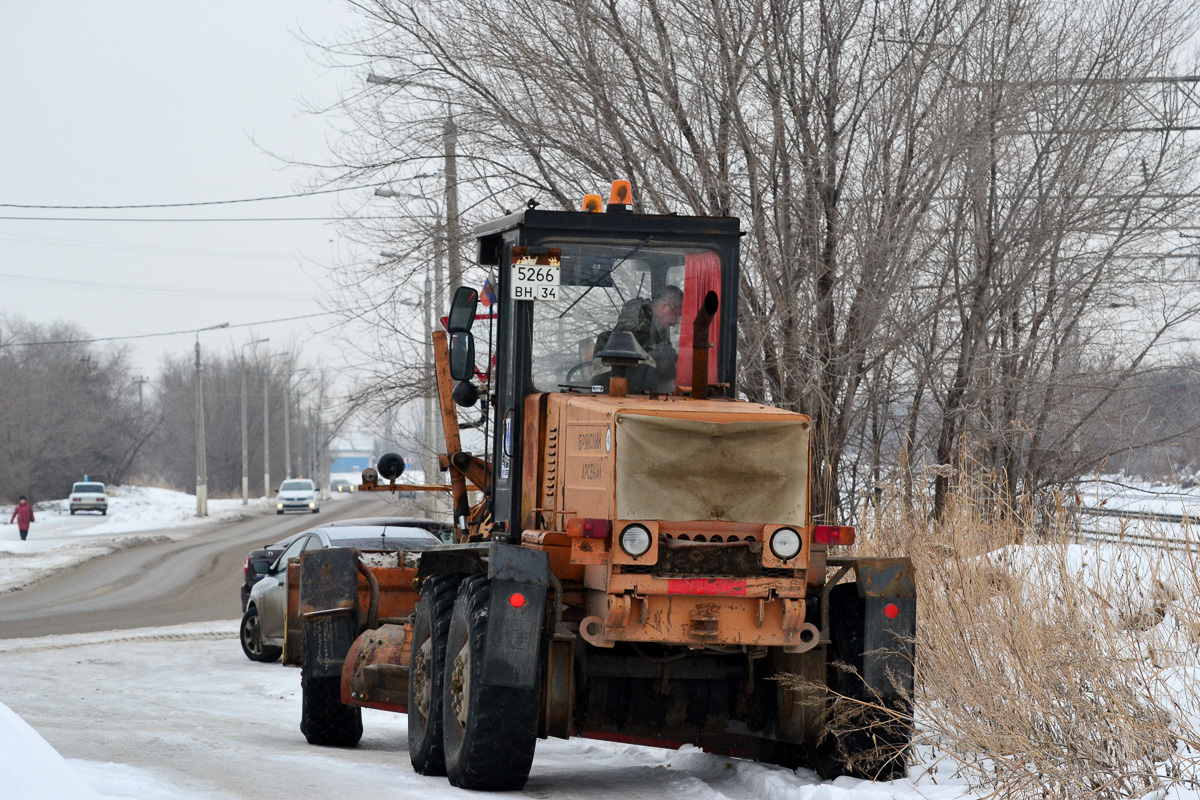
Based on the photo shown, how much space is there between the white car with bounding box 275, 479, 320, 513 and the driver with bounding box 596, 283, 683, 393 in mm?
53127

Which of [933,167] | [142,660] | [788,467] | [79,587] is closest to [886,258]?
[933,167]

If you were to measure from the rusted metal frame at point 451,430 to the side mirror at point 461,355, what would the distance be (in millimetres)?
1174

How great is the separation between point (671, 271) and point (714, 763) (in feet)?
10.0

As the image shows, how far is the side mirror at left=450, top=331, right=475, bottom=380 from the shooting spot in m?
7.96

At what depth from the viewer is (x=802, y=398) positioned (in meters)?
A: 13.8

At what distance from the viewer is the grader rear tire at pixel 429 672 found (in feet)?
25.3

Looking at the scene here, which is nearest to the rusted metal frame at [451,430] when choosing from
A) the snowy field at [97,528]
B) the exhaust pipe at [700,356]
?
the exhaust pipe at [700,356]

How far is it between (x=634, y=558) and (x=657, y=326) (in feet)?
5.71

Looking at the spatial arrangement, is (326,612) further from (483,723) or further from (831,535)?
(831,535)

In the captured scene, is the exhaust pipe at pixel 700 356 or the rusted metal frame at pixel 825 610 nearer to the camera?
the rusted metal frame at pixel 825 610

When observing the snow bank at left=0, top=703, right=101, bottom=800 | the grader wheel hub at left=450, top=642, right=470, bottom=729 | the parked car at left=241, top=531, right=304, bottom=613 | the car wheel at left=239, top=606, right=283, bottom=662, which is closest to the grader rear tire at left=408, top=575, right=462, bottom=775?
the grader wheel hub at left=450, top=642, right=470, bottom=729

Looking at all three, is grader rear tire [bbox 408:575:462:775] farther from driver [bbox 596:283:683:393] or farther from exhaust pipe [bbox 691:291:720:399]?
exhaust pipe [bbox 691:291:720:399]

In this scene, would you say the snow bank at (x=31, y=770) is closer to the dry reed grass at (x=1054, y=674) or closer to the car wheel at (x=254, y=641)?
the dry reed grass at (x=1054, y=674)

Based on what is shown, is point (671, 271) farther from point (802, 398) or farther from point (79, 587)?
point (79, 587)
